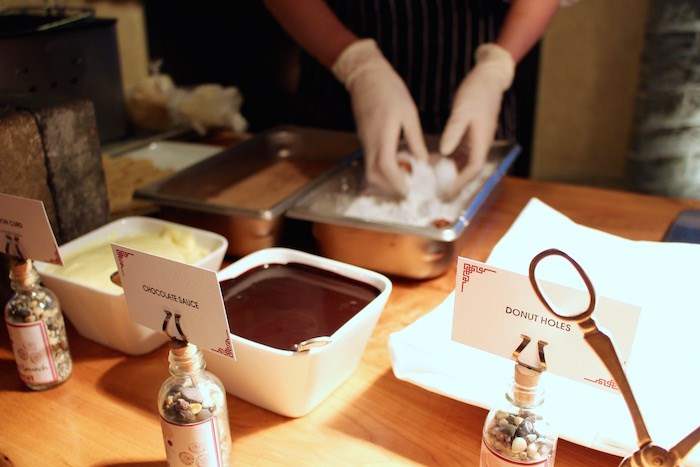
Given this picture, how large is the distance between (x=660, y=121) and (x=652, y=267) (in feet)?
6.69

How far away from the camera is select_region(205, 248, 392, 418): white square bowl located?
0.83m

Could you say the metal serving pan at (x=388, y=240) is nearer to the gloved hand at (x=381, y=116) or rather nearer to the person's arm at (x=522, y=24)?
the gloved hand at (x=381, y=116)

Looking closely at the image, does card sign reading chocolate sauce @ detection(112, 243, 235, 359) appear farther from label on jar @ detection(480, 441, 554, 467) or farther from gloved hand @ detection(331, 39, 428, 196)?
gloved hand @ detection(331, 39, 428, 196)

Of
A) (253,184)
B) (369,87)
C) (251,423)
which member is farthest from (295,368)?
(369,87)

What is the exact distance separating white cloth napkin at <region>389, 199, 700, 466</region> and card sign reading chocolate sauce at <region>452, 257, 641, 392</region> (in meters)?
0.08

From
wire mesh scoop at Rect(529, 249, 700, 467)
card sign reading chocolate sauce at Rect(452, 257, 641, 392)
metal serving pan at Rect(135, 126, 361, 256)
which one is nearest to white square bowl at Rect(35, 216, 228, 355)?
metal serving pan at Rect(135, 126, 361, 256)

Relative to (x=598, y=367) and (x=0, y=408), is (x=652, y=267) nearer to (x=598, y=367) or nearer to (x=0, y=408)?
(x=598, y=367)

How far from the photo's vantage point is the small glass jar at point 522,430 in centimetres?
66

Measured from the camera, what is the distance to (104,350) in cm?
106

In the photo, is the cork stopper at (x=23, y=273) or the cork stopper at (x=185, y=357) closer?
the cork stopper at (x=185, y=357)

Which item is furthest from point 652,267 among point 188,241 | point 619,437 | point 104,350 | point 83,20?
point 83,20

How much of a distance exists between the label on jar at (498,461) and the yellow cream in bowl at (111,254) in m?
0.58

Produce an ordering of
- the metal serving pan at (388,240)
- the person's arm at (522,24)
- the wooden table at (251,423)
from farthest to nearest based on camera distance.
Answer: the person's arm at (522,24) < the metal serving pan at (388,240) < the wooden table at (251,423)

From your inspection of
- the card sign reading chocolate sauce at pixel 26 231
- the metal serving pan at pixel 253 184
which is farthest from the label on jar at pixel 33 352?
the metal serving pan at pixel 253 184
